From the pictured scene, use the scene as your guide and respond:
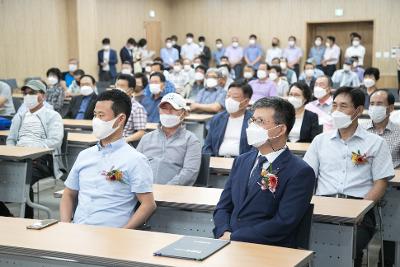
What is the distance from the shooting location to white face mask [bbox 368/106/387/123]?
193 inches

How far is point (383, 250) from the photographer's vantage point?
4.26 m

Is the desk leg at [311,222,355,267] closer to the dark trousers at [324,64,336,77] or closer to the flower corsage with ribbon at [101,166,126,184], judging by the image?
the flower corsage with ribbon at [101,166,126,184]

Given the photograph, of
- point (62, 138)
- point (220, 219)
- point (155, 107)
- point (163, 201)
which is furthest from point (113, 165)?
point (155, 107)

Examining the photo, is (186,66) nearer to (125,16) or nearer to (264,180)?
(125,16)

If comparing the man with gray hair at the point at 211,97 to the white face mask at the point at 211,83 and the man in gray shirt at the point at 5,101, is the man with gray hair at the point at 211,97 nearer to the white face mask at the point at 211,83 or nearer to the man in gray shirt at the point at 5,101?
the white face mask at the point at 211,83

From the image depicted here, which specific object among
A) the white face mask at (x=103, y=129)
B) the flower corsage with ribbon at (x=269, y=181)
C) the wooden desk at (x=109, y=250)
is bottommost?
the wooden desk at (x=109, y=250)

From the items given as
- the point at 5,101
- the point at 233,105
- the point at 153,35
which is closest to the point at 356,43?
the point at 153,35

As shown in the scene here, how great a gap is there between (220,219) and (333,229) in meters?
0.63

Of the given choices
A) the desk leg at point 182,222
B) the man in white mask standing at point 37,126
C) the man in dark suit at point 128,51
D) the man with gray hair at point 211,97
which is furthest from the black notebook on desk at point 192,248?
the man in dark suit at point 128,51

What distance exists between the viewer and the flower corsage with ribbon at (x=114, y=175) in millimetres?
3463

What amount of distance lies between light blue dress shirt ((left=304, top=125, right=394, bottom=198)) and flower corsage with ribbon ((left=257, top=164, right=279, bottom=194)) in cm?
116

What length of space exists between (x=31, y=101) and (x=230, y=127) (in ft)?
6.51

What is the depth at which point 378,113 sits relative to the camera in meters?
4.91

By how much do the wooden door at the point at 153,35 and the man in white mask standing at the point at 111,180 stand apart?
14193 millimetres
